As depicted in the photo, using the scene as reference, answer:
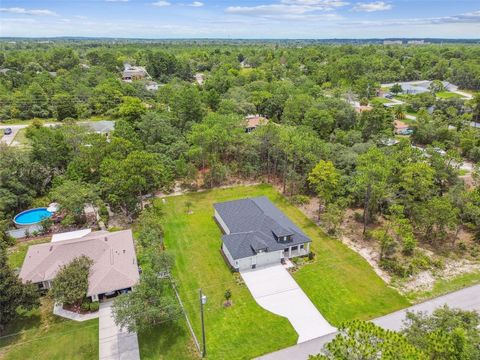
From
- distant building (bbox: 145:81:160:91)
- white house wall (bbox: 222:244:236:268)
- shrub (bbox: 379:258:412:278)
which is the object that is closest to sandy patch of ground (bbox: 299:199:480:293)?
shrub (bbox: 379:258:412:278)

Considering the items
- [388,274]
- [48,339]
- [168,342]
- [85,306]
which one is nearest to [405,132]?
[388,274]

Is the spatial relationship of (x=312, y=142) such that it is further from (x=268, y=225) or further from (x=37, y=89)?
(x=37, y=89)

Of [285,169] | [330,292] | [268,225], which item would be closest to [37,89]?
[285,169]

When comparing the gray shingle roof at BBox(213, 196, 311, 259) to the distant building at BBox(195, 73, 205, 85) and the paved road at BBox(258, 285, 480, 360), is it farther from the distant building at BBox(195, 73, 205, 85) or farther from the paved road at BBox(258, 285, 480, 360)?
the distant building at BBox(195, 73, 205, 85)

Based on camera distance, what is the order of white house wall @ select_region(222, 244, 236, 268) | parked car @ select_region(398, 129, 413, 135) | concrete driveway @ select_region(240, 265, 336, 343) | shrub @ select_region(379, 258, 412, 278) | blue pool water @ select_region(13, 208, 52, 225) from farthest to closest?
parked car @ select_region(398, 129, 413, 135), blue pool water @ select_region(13, 208, 52, 225), white house wall @ select_region(222, 244, 236, 268), shrub @ select_region(379, 258, 412, 278), concrete driveway @ select_region(240, 265, 336, 343)

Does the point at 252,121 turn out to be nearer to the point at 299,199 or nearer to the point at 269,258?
the point at 299,199

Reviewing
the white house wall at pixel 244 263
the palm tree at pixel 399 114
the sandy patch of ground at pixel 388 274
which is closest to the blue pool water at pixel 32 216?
the white house wall at pixel 244 263

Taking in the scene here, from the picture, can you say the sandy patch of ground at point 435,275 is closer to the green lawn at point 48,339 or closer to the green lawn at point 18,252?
the green lawn at point 48,339
